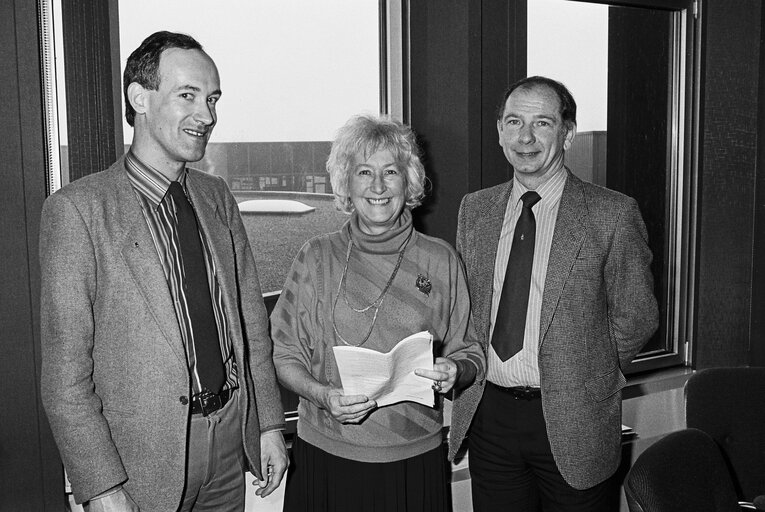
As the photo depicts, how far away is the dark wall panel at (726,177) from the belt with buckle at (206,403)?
2.88m

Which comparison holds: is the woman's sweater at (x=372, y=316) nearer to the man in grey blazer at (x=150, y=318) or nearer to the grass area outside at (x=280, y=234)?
the man in grey blazer at (x=150, y=318)

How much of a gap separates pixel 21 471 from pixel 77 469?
35.1 inches

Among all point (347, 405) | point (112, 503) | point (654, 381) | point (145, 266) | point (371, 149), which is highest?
point (371, 149)

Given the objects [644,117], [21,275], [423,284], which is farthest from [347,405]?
[644,117]

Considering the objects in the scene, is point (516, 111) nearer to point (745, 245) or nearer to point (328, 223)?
point (328, 223)

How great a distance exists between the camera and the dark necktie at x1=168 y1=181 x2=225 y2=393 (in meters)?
1.75

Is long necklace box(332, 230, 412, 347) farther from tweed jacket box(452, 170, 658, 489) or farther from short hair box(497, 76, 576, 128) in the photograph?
short hair box(497, 76, 576, 128)

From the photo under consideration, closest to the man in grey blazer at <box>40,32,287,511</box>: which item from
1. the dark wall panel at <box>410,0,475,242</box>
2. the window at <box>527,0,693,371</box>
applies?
the dark wall panel at <box>410,0,475,242</box>

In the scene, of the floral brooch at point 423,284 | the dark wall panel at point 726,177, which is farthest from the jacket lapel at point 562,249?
the dark wall panel at point 726,177

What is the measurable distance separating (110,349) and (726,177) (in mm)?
3245

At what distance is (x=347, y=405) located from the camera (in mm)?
1885

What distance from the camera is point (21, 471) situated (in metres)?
2.30

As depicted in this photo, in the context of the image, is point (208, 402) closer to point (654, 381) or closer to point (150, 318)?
point (150, 318)

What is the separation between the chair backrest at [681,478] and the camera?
183cm
